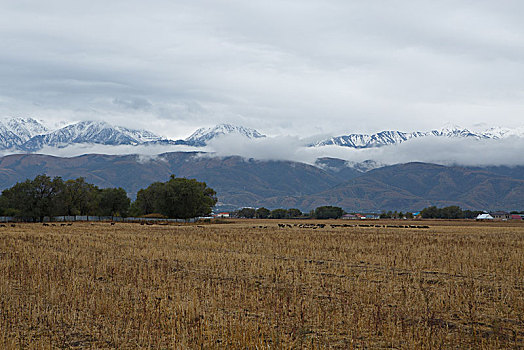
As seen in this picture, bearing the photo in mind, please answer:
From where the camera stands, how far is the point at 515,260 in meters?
27.3

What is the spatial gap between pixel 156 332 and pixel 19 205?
361 ft

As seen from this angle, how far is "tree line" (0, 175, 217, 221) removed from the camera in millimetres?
111438

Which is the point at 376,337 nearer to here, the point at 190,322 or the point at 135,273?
the point at 190,322

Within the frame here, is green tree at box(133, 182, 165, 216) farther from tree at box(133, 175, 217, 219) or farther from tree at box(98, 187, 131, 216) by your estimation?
tree at box(133, 175, 217, 219)

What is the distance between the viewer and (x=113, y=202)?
135875 mm

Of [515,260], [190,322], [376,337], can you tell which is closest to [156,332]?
[190,322]

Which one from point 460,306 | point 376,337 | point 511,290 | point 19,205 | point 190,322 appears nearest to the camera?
point 376,337

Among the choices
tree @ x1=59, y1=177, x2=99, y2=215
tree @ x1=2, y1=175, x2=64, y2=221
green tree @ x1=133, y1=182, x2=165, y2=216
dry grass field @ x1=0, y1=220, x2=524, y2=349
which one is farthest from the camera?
green tree @ x1=133, y1=182, x2=165, y2=216

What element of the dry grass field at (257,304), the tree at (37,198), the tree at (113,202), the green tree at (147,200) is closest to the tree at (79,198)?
the tree at (113,202)

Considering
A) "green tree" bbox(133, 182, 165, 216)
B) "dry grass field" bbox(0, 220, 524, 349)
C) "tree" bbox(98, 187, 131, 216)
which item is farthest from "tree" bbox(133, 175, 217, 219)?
"dry grass field" bbox(0, 220, 524, 349)

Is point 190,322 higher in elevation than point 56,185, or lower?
lower

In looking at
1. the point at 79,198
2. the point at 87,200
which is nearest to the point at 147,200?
the point at 87,200

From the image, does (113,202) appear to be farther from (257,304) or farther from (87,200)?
(257,304)

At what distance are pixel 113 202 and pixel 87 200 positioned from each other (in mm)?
8203
